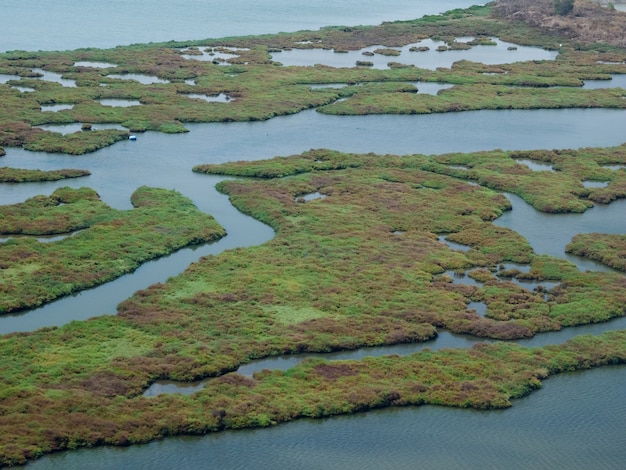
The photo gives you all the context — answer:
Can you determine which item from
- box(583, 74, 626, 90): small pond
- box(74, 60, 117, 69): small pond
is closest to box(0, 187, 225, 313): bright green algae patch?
box(74, 60, 117, 69): small pond

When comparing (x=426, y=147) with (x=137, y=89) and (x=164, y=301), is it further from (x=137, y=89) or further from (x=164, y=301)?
(x=164, y=301)

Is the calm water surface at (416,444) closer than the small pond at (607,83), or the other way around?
the calm water surface at (416,444)

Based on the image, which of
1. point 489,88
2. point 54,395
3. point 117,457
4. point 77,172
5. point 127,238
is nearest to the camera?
point 117,457

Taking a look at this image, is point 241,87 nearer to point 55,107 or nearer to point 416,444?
point 55,107

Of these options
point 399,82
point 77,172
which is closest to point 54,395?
point 77,172

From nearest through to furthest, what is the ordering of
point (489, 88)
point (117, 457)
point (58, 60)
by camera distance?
point (117, 457) → point (489, 88) → point (58, 60)

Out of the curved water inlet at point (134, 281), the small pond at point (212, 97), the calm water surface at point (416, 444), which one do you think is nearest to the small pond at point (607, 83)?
the small pond at point (212, 97)

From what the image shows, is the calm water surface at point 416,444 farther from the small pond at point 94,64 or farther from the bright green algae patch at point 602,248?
the small pond at point 94,64
